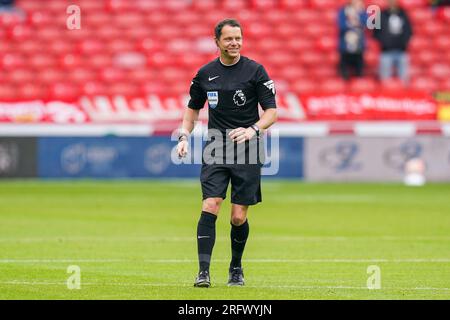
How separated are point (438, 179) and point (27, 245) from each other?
13.7 metres

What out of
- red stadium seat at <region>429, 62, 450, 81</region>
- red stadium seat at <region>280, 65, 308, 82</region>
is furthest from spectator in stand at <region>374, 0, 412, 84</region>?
red stadium seat at <region>280, 65, 308, 82</region>

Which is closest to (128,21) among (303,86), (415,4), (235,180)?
(303,86)

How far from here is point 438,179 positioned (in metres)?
26.5

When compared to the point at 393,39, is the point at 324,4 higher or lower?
higher

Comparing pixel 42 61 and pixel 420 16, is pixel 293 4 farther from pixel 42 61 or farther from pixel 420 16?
pixel 42 61

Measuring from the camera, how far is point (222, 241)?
15.4m

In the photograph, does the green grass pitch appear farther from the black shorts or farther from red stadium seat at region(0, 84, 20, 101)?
red stadium seat at region(0, 84, 20, 101)

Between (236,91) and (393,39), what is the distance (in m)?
19.6

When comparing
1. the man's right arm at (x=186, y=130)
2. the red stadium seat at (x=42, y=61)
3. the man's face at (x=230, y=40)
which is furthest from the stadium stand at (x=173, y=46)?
the man's face at (x=230, y=40)

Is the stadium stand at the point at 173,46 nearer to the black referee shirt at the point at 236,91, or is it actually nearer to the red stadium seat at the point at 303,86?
the red stadium seat at the point at 303,86

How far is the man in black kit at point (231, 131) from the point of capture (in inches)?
421
